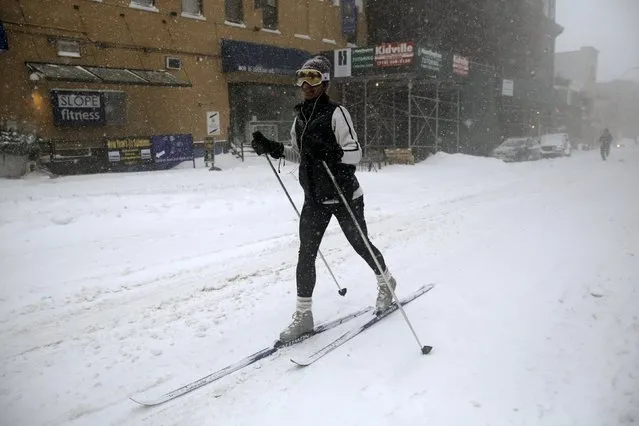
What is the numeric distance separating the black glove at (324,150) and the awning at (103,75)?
1485 cm

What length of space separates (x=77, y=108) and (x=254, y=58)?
27.3 feet

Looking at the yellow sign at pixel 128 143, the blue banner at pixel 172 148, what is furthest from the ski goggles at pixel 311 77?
the blue banner at pixel 172 148

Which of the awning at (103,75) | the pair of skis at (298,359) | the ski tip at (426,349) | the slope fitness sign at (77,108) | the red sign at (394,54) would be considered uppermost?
the red sign at (394,54)

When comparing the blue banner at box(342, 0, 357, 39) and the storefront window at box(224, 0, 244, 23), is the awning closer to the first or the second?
the storefront window at box(224, 0, 244, 23)

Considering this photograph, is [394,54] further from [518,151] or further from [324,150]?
[324,150]

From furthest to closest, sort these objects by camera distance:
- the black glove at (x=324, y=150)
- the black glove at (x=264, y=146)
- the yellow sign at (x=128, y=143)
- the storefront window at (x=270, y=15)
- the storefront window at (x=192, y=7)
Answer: the storefront window at (x=270, y=15), the storefront window at (x=192, y=7), the yellow sign at (x=128, y=143), the black glove at (x=264, y=146), the black glove at (x=324, y=150)

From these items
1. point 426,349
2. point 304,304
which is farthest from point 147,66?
point 426,349

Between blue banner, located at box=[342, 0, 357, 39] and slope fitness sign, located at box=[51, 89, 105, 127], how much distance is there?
1524cm

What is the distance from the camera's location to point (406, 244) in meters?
6.78

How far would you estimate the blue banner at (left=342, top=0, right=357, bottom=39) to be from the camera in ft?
85.6

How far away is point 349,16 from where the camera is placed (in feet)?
85.8

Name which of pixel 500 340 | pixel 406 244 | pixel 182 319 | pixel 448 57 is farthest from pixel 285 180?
pixel 448 57

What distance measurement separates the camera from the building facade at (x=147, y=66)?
50.8ft

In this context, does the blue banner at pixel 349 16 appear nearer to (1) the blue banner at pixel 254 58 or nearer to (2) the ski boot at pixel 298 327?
(1) the blue banner at pixel 254 58
